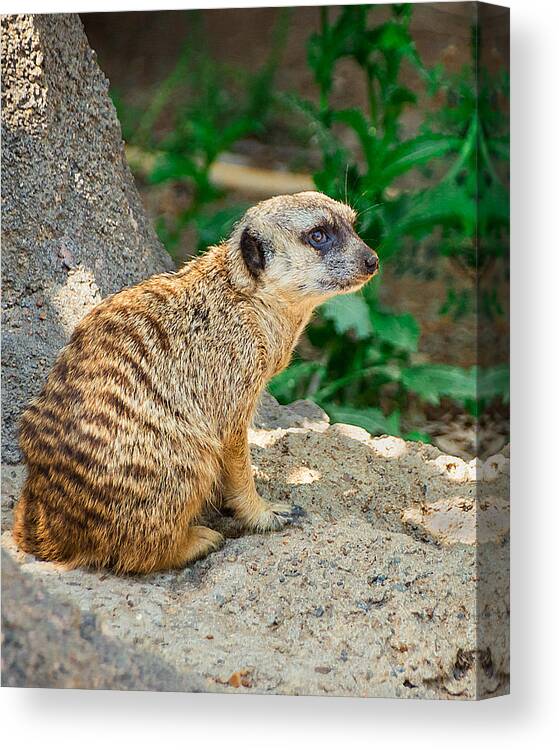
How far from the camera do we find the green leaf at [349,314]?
341cm

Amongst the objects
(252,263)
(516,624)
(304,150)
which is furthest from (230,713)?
(304,150)

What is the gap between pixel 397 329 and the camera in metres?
3.35

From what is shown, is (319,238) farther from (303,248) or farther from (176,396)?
(176,396)

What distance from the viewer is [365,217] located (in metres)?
3.38

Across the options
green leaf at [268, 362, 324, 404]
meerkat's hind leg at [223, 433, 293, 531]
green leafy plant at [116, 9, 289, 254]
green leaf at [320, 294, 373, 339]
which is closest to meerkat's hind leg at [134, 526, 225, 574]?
meerkat's hind leg at [223, 433, 293, 531]

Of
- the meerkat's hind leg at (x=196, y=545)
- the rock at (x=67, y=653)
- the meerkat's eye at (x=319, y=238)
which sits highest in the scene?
the meerkat's eye at (x=319, y=238)

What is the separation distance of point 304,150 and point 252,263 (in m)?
Result: 0.39

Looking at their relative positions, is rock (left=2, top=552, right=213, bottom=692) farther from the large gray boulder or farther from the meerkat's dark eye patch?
the meerkat's dark eye patch

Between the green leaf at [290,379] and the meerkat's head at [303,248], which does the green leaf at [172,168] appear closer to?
the meerkat's head at [303,248]

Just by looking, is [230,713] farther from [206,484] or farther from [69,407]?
[69,407]

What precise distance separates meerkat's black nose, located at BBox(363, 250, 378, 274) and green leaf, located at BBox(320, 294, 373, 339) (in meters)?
0.11

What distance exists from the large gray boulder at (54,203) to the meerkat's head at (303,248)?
351 millimetres

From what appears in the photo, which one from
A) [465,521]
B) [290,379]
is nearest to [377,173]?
[290,379]

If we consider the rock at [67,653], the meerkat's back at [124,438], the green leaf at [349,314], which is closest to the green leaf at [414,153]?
the green leaf at [349,314]
